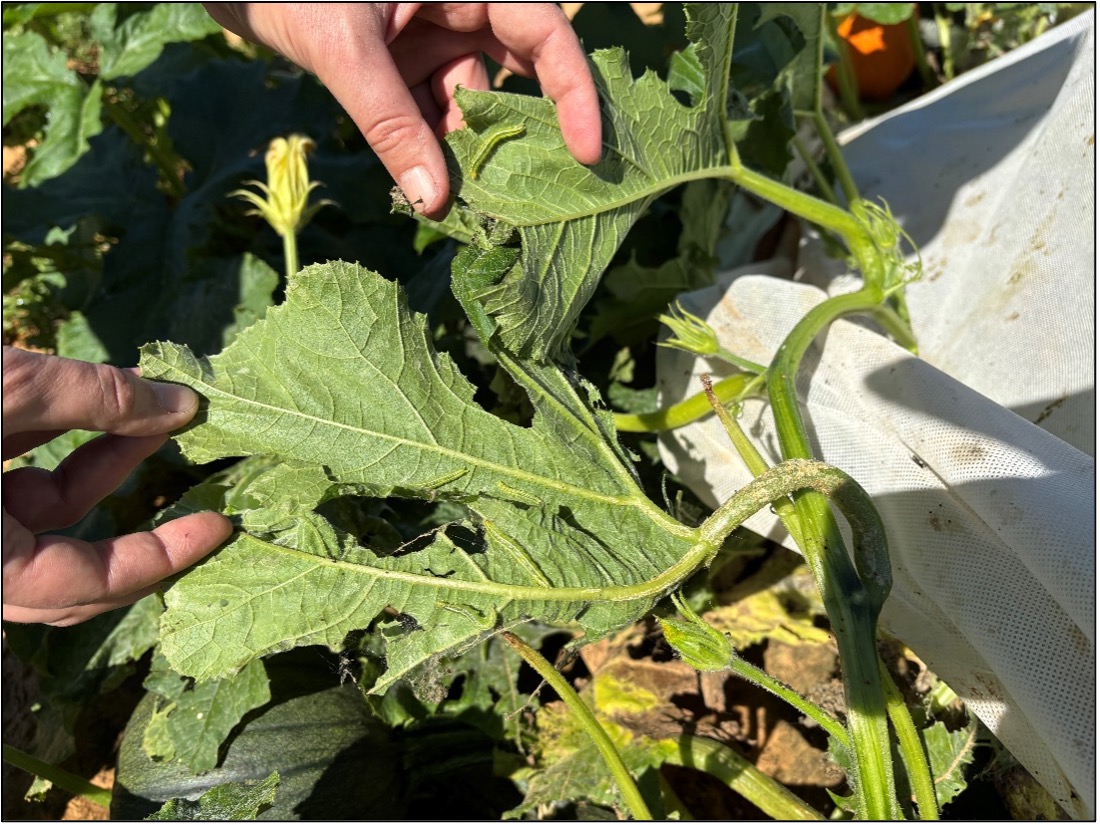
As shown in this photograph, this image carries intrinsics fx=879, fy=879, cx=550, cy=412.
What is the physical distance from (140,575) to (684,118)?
3.69 ft

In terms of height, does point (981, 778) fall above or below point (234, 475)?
below

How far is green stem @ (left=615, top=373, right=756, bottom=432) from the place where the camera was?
1624 millimetres

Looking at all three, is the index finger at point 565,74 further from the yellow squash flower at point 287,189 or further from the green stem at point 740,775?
the green stem at point 740,775

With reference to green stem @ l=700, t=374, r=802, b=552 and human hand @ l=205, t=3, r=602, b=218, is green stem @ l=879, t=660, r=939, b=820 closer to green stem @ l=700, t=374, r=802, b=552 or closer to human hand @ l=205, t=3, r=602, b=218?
green stem @ l=700, t=374, r=802, b=552

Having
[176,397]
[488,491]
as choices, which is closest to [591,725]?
[488,491]

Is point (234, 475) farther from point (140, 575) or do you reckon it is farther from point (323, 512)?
point (140, 575)

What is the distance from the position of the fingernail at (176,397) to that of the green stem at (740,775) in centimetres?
104

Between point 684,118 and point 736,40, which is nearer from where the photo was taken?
point 684,118

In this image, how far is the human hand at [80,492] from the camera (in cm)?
104

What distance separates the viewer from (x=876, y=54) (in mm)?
2916

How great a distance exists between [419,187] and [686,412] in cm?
66

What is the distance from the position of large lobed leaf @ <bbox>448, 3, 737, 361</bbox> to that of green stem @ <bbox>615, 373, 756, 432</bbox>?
11.6 inches

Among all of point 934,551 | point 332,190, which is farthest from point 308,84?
point 934,551

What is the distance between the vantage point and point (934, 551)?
4.58ft
